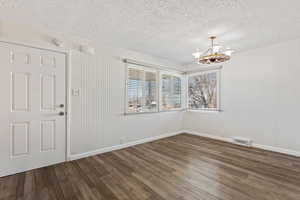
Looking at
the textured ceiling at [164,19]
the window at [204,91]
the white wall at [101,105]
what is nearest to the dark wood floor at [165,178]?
the white wall at [101,105]

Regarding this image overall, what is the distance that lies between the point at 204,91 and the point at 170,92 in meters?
1.10

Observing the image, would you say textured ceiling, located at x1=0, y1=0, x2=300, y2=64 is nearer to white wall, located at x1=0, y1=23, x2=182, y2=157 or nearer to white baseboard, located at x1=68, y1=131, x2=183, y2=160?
white wall, located at x1=0, y1=23, x2=182, y2=157

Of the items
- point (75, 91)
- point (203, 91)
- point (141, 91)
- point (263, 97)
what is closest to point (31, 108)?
point (75, 91)

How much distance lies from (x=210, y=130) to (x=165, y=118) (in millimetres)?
1419

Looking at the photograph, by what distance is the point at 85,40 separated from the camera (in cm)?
292

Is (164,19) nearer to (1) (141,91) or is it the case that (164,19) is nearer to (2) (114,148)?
(1) (141,91)

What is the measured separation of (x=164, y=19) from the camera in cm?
222

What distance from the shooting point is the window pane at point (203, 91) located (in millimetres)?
4398

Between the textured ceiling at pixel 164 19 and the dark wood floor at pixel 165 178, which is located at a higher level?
the textured ceiling at pixel 164 19

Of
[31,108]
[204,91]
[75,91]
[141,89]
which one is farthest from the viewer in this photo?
[204,91]

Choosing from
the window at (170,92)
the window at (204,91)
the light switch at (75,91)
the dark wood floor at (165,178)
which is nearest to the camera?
the dark wood floor at (165,178)

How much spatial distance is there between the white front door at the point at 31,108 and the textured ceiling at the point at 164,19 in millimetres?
603

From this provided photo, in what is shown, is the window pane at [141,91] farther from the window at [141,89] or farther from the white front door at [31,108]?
the white front door at [31,108]

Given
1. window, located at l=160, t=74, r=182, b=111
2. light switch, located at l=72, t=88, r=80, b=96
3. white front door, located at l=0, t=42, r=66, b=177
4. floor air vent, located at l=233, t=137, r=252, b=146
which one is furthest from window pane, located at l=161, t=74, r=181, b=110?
white front door, located at l=0, t=42, r=66, b=177
